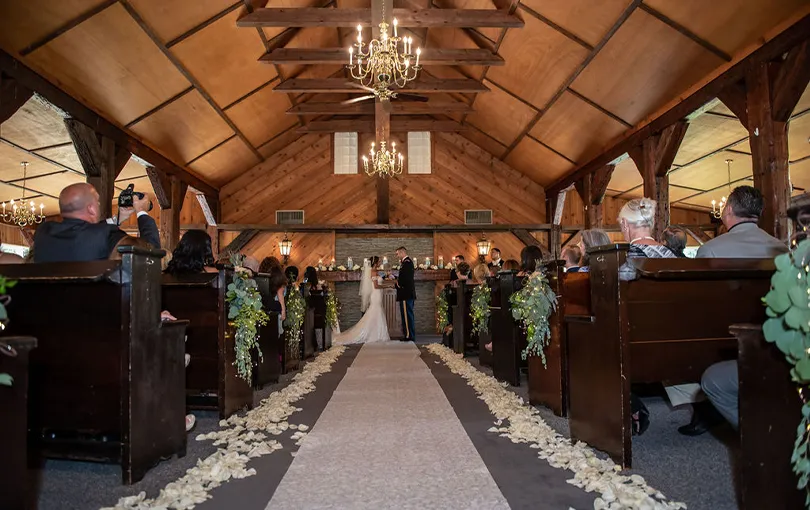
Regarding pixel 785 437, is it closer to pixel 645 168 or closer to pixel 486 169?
pixel 645 168

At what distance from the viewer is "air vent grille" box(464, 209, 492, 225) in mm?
13352

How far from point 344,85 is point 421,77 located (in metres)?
2.73

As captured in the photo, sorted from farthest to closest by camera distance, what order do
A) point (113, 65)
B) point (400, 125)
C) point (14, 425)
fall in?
point (400, 125), point (113, 65), point (14, 425)

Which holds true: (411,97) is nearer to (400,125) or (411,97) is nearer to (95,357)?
(400,125)

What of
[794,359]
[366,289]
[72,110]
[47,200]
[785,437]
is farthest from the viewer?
[47,200]

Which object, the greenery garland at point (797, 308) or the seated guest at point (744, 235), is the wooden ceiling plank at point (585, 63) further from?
the greenery garland at point (797, 308)

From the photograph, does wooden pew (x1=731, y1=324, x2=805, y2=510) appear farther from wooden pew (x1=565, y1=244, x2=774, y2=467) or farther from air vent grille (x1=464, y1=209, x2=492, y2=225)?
air vent grille (x1=464, y1=209, x2=492, y2=225)

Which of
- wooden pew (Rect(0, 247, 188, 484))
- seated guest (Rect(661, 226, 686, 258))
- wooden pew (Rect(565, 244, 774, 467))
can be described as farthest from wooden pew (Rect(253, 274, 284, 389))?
seated guest (Rect(661, 226, 686, 258))

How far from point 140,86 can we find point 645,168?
7.26 m

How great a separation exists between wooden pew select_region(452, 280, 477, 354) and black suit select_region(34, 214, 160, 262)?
5.19 m

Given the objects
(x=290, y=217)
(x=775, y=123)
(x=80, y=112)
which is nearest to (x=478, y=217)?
(x=290, y=217)

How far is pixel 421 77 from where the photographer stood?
40.6 feet

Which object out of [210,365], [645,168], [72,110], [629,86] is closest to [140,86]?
[72,110]

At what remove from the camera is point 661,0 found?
6102 millimetres
